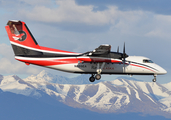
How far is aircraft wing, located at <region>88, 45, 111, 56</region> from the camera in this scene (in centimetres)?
3338

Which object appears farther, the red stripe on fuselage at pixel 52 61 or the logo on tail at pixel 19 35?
the logo on tail at pixel 19 35

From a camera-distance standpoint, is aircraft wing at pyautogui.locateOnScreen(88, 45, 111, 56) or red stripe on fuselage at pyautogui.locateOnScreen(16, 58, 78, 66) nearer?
aircraft wing at pyautogui.locateOnScreen(88, 45, 111, 56)

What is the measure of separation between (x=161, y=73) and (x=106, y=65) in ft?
25.6

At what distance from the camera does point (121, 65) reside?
37.2 metres

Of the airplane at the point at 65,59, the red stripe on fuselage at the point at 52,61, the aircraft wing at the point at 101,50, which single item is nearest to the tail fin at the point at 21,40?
the airplane at the point at 65,59

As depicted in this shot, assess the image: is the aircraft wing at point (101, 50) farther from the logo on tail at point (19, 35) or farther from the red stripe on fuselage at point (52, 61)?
the logo on tail at point (19, 35)

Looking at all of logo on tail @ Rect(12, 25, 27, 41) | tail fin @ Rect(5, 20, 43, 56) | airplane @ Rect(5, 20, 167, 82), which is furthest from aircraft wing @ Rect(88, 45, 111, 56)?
logo on tail @ Rect(12, 25, 27, 41)

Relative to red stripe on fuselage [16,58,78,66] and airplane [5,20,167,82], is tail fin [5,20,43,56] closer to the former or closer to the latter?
airplane [5,20,167,82]

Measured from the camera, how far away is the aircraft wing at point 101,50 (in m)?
33.4

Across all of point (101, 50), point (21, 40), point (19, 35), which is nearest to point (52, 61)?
point (21, 40)

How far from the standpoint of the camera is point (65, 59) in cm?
3691

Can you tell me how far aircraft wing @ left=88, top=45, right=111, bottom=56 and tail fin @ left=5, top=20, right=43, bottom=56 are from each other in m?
7.18

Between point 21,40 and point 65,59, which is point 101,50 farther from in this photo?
point 21,40

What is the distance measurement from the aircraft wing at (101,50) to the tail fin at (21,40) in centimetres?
718
